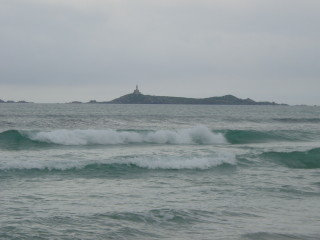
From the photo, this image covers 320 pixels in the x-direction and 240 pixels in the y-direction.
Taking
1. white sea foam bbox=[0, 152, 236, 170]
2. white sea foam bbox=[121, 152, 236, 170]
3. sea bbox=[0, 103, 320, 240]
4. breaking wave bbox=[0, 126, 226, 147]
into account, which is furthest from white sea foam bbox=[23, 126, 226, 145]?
white sea foam bbox=[121, 152, 236, 170]

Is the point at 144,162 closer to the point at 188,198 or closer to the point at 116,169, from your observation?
the point at 116,169

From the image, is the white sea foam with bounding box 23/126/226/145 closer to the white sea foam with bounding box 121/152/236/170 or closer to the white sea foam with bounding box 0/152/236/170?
the white sea foam with bounding box 0/152/236/170

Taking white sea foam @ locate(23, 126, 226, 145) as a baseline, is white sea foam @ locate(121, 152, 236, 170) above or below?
below

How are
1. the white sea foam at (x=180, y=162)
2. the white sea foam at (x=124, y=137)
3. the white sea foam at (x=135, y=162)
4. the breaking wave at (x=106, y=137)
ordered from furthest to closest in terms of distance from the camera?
1. the white sea foam at (x=124, y=137)
2. the breaking wave at (x=106, y=137)
3. the white sea foam at (x=180, y=162)
4. the white sea foam at (x=135, y=162)

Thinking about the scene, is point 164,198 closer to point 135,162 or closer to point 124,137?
point 135,162

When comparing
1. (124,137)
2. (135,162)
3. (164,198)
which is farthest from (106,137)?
(164,198)

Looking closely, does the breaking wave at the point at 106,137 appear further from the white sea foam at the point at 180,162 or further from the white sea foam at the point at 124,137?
the white sea foam at the point at 180,162

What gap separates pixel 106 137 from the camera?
28.8 meters

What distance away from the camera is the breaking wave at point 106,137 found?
88.3 ft

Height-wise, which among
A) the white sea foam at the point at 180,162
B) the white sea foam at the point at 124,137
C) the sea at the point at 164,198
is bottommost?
the sea at the point at 164,198

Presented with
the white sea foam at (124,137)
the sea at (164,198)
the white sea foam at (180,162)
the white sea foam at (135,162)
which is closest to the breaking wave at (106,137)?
the white sea foam at (124,137)

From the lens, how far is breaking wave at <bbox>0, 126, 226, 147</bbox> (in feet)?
88.3

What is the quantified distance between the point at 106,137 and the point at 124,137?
4.01ft

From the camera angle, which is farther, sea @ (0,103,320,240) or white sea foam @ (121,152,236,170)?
white sea foam @ (121,152,236,170)
